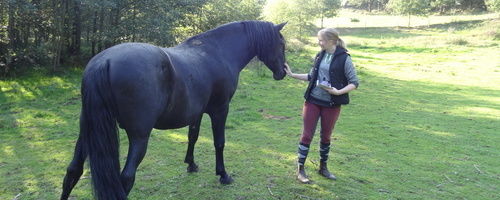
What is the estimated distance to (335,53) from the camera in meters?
4.46

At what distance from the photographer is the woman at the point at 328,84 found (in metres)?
4.43

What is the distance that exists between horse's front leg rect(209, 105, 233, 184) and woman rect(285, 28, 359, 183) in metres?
1.04

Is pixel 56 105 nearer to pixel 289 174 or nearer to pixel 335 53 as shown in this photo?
pixel 289 174

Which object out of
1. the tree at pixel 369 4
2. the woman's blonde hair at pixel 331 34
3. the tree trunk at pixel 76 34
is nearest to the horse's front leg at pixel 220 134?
the woman's blonde hair at pixel 331 34

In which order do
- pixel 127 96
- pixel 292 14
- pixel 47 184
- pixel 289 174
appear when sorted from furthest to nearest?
pixel 292 14 < pixel 289 174 < pixel 47 184 < pixel 127 96

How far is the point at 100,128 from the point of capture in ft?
9.36

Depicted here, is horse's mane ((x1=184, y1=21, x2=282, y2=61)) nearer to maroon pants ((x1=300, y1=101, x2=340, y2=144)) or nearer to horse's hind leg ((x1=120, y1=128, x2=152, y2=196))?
maroon pants ((x1=300, y1=101, x2=340, y2=144))

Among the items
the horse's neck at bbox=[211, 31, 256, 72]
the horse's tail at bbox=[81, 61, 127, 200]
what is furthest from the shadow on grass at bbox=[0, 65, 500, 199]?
the horse's neck at bbox=[211, 31, 256, 72]

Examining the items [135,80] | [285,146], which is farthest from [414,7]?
[135,80]

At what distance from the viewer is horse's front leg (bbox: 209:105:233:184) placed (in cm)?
438

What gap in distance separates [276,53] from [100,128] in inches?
104

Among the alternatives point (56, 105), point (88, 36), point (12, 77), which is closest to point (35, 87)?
point (12, 77)

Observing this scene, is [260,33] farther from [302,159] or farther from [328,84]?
[302,159]

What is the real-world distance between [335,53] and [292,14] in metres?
22.2
